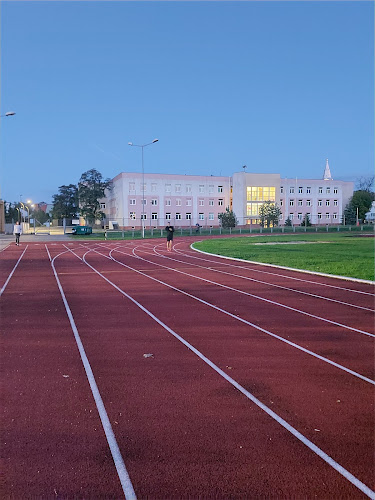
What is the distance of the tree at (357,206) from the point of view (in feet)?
240

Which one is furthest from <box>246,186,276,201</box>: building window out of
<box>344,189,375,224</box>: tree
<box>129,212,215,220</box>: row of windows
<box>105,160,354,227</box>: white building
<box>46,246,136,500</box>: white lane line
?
<box>46,246,136,500</box>: white lane line

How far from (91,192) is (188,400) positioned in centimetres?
7239

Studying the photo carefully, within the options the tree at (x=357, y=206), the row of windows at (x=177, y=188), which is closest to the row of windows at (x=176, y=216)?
the row of windows at (x=177, y=188)

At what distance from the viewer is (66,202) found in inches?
3521

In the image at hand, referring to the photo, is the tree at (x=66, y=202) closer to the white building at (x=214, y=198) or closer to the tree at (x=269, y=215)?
the white building at (x=214, y=198)

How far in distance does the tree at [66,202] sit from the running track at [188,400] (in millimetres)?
84293

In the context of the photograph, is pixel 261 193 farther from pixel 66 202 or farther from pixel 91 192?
pixel 66 202

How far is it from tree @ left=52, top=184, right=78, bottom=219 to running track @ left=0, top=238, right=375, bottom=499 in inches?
3319

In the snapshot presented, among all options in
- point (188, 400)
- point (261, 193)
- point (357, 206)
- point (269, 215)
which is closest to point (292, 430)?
point (188, 400)

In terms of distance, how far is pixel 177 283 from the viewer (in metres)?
11.8

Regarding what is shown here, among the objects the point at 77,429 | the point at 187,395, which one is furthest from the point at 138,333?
the point at 77,429

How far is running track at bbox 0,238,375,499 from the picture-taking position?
2910 millimetres

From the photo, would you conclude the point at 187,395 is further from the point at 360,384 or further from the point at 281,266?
the point at 281,266

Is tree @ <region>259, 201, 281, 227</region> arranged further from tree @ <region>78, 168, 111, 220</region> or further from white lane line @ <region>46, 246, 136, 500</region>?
white lane line @ <region>46, 246, 136, 500</region>
